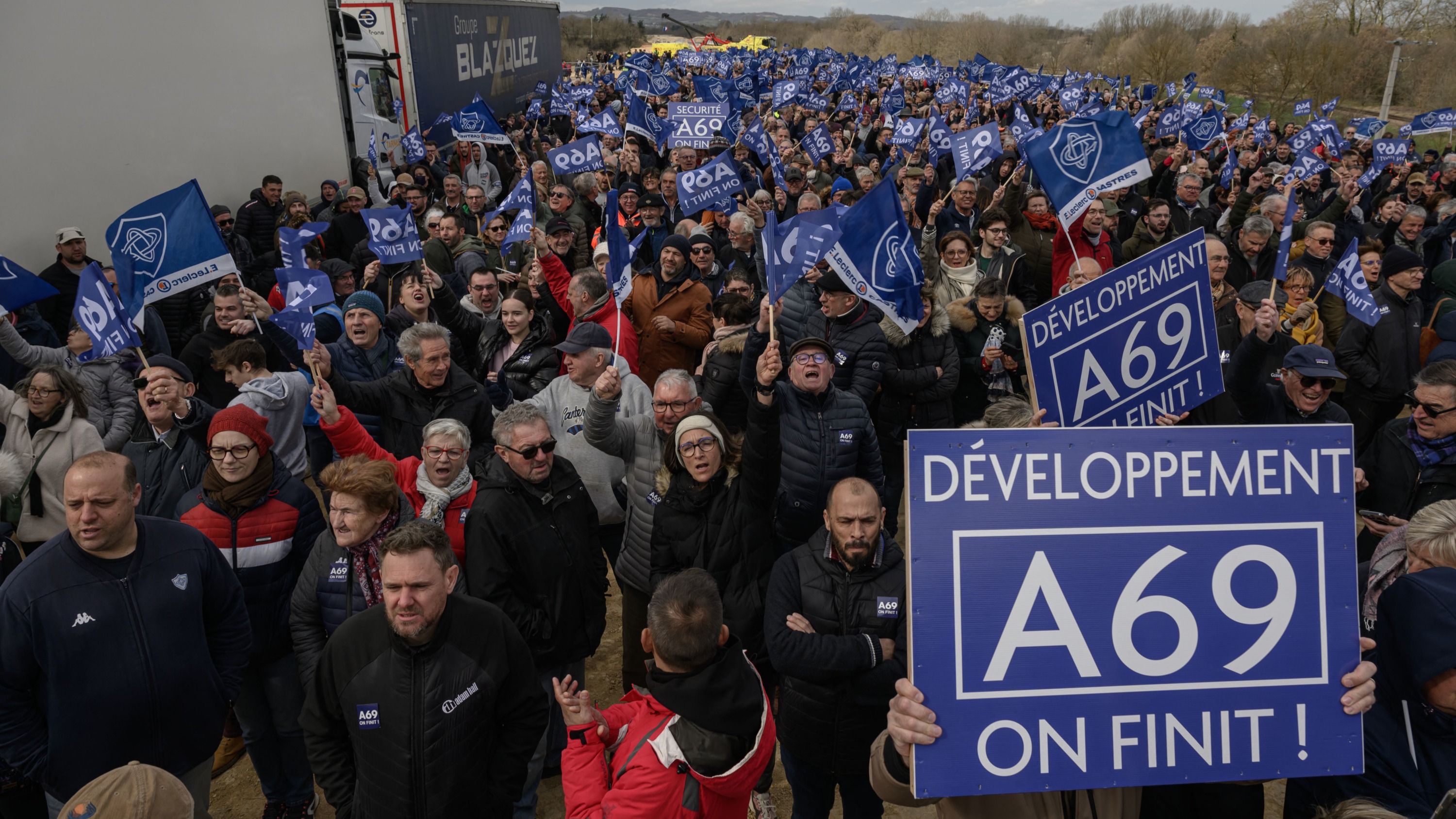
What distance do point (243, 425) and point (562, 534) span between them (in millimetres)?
1365

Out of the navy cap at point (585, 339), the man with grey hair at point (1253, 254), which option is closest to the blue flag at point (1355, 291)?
the man with grey hair at point (1253, 254)

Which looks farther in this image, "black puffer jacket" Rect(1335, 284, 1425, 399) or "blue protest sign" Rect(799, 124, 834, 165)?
"blue protest sign" Rect(799, 124, 834, 165)

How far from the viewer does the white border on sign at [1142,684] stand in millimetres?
2137

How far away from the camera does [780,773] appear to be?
4.53 m

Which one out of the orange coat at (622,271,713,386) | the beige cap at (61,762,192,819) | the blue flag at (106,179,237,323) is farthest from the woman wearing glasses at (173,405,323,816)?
the orange coat at (622,271,713,386)

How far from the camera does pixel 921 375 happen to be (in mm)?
5586

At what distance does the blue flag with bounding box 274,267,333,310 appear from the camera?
5.41m

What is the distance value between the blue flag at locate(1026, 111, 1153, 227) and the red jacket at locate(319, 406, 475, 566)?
154 inches

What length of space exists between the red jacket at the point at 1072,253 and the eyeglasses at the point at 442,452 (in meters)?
5.89

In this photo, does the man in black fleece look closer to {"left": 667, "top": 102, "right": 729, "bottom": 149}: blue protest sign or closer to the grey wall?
the grey wall

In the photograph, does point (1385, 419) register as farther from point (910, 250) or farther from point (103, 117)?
point (103, 117)

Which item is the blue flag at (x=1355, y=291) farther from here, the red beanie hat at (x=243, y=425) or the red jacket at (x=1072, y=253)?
the red beanie hat at (x=243, y=425)

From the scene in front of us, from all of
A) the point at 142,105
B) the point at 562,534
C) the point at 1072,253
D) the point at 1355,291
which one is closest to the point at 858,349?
the point at 562,534

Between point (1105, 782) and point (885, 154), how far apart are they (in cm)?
1750
